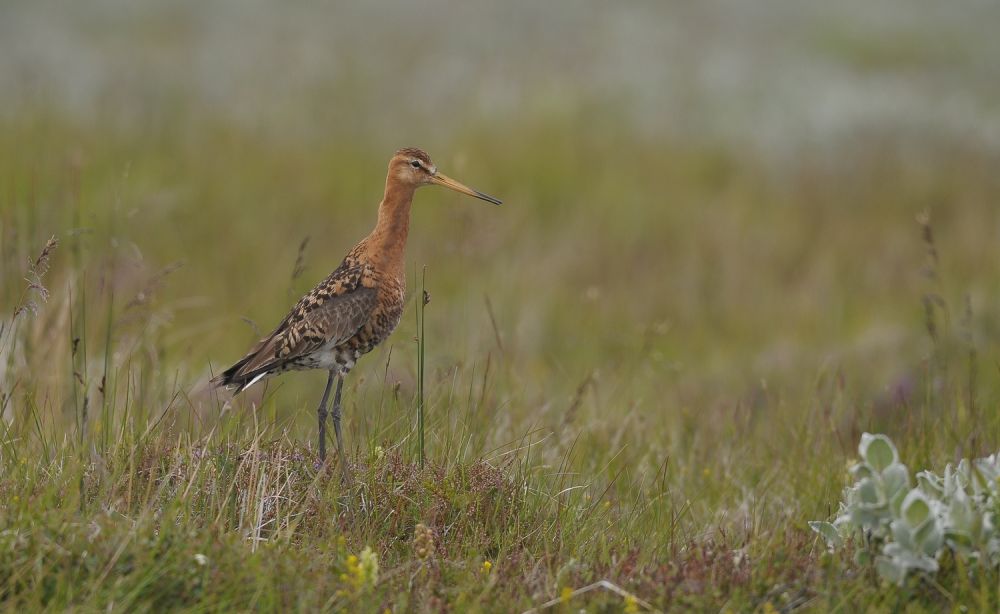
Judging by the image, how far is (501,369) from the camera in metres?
7.38

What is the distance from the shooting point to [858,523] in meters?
4.11

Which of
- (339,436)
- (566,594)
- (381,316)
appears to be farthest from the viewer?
(381,316)

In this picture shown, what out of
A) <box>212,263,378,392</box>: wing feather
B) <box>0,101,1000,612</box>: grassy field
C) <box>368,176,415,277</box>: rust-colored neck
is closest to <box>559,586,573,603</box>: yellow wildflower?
<box>0,101,1000,612</box>: grassy field

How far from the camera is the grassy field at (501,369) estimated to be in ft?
13.4

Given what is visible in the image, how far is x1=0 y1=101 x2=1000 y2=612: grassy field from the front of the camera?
4082 mm

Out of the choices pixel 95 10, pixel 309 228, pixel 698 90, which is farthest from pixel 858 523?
pixel 95 10

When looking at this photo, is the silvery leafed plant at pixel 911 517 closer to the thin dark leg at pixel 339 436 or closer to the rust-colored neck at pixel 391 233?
the thin dark leg at pixel 339 436

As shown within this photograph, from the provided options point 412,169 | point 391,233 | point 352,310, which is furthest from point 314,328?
point 412,169

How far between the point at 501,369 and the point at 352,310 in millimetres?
1993

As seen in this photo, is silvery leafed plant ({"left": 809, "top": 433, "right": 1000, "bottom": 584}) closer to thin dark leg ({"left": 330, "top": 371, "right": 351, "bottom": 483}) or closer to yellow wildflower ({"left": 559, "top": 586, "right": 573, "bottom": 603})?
yellow wildflower ({"left": 559, "top": 586, "right": 573, "bottom": 603})

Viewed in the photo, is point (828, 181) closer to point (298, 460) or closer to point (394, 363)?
point (394, 363)

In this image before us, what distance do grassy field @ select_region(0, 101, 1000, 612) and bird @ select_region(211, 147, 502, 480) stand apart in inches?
6.0

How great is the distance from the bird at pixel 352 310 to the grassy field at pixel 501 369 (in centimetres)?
Answer: 15

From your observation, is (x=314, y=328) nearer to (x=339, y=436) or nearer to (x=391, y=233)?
(x=391, y=233)
